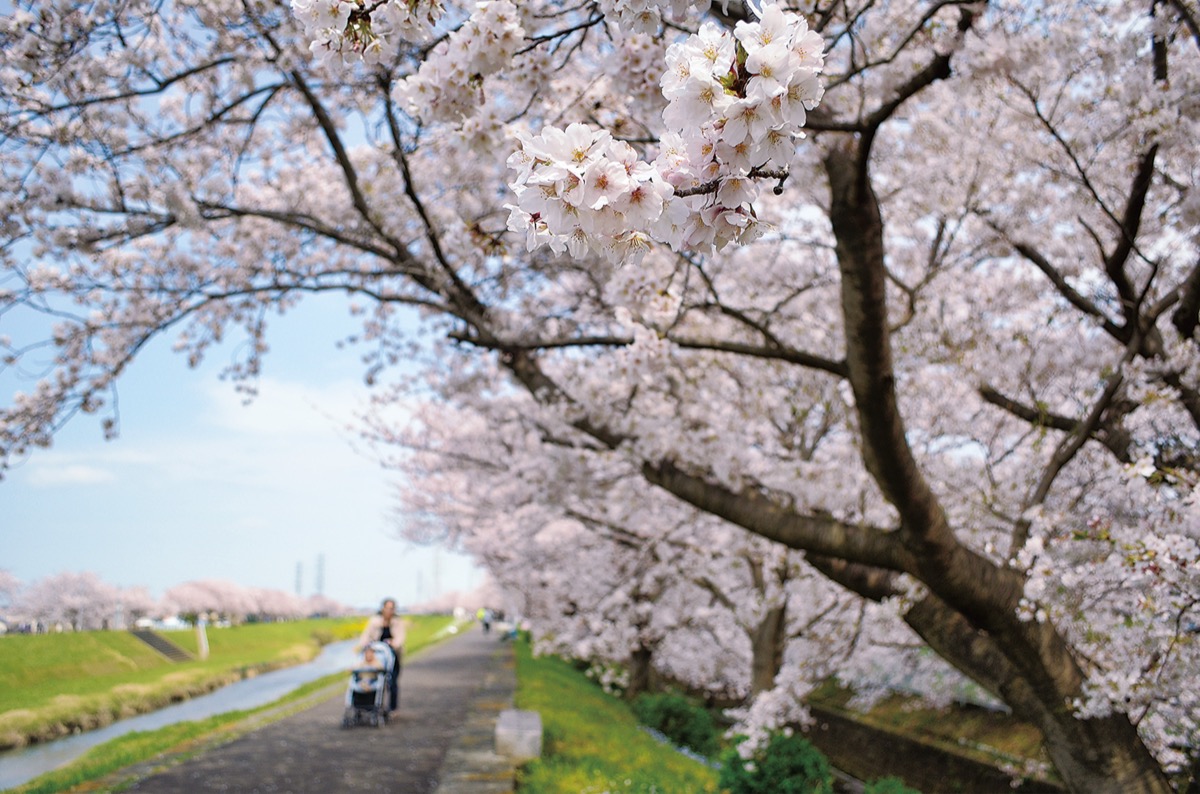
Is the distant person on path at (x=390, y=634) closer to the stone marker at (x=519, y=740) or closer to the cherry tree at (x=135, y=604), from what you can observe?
the stone marker at (x=519, y=740)

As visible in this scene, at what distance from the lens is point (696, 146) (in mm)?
1365

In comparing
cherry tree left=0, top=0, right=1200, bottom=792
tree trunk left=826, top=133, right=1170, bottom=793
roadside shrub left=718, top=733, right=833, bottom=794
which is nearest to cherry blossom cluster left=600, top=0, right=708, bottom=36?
cherry tree left=0, top=0, right=1200, bottom=792

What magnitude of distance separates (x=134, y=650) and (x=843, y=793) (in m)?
28.4

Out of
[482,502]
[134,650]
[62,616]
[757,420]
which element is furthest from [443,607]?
[757,420]

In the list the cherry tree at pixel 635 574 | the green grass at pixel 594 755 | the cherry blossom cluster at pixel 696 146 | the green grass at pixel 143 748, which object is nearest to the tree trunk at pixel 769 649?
the cherry tree at pixel 635 574

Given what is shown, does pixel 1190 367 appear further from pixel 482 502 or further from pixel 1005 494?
pixel 482 502

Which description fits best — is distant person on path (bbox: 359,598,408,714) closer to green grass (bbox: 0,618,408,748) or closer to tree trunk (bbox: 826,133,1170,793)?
green grass (bbox: 0,618,408,748)

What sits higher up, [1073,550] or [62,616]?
[1073,550]

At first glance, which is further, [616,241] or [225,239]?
[225,239]

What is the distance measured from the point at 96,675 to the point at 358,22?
92.7 feet

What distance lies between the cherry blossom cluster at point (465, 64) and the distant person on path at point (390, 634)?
366 inches

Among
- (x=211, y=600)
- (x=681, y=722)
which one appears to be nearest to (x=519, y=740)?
(x=681, y=722)

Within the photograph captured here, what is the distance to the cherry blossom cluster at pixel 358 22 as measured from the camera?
2062mm

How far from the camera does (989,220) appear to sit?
748 centimetres
